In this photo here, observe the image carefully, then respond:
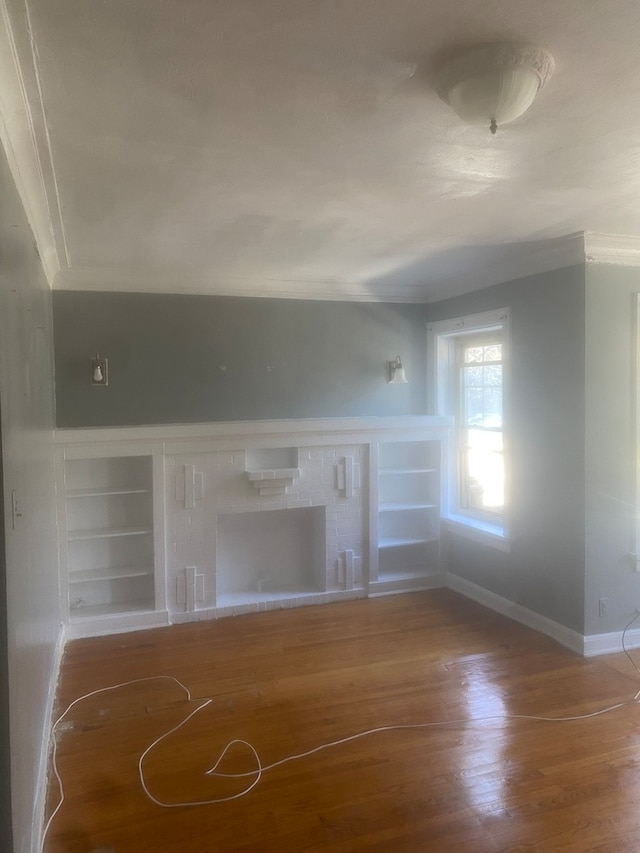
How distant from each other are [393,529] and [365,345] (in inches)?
64.7

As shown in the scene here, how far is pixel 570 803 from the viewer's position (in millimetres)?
2482

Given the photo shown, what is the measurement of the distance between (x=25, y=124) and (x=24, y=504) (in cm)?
125

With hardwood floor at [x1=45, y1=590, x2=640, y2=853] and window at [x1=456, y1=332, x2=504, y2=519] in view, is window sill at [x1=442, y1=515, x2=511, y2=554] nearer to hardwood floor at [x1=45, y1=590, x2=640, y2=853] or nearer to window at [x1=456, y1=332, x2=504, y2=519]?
window at [x1=456, y1=332, x2=504, y2=519]

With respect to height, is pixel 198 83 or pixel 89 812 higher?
pixel 198 83

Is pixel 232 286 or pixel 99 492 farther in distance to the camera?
pixel 232 286

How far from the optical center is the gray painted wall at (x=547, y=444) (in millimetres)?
3807


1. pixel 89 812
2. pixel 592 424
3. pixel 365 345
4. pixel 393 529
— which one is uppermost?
pixel 365 345

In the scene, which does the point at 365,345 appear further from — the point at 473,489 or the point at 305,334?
the point at 473,489

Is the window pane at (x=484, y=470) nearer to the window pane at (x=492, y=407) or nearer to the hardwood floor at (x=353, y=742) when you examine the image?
the window pane at (x=492, y=407)

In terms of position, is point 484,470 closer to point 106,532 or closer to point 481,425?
point 481,425

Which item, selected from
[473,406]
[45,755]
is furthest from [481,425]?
[45,755]

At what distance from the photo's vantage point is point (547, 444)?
4.05 meters

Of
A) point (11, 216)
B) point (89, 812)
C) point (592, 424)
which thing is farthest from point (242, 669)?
point (11, 216)

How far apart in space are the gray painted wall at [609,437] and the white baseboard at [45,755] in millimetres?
3063
